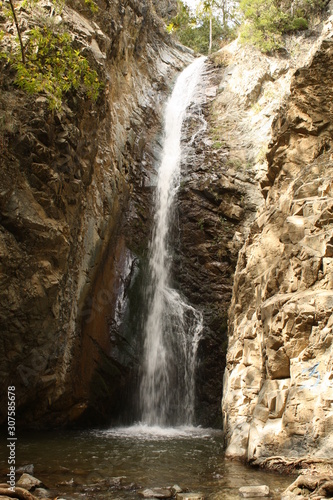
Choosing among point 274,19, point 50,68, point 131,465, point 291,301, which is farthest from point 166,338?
point 274,19

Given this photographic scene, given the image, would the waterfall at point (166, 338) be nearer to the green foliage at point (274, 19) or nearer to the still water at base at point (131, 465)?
the still water at base at point (131, 465)

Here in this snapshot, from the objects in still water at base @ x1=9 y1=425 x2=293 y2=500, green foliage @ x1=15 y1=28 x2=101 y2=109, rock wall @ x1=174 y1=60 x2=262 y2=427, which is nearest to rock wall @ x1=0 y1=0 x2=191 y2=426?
green foliage @ x1=15 y1=28 x2=101 y2=109

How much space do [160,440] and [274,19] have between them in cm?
1897

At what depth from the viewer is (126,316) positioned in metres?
13.4

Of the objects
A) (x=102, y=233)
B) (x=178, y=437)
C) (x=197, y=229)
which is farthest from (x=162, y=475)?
(x=197, y=229)

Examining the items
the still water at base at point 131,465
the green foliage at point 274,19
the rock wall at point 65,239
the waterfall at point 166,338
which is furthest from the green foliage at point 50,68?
the green foliage at point 274,19

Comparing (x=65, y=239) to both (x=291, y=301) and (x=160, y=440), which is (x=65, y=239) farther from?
(x=291, y=301)

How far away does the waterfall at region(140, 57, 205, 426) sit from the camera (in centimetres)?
1265

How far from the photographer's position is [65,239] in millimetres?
11000

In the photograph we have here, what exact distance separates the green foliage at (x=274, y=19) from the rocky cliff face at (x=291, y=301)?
9.91m

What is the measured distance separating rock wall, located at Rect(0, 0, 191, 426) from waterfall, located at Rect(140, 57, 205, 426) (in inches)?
31.2

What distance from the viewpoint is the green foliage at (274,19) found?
20.1m

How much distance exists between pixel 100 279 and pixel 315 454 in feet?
28.3

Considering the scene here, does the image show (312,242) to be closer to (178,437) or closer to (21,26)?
(178,437)
